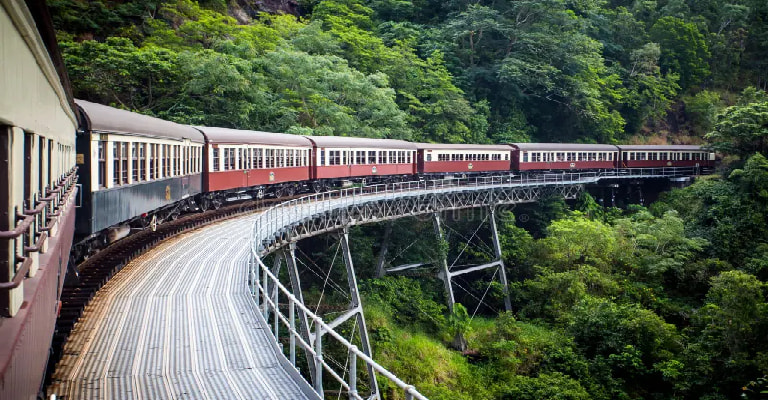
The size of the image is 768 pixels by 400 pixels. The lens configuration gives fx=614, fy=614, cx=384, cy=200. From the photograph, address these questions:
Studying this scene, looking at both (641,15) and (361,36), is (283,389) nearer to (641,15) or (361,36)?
(361,36)

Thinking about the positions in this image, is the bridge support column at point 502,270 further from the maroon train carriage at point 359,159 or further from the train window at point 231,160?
the train window at point 231,160

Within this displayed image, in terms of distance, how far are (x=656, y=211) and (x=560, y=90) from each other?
1361cm

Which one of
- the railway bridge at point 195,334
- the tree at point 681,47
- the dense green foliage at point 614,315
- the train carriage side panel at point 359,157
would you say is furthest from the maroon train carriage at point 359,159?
the tree at point 681,47

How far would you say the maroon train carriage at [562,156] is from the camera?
34969 mm

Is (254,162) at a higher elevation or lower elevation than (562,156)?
lower

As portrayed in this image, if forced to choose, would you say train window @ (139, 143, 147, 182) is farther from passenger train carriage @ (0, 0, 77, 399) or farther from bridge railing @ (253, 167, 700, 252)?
passenger train carriage @ (0, 0, 77, 399)

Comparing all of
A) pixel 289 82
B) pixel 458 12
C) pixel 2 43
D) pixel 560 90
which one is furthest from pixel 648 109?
pixel 2 43

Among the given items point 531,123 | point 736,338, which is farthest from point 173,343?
point 531,123

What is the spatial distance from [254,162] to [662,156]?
29.9 m

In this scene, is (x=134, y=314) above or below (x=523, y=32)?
below

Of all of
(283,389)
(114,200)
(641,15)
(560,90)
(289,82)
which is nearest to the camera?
(283,389)

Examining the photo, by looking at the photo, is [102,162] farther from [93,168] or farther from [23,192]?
[23,192]

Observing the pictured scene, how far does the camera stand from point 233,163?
20.3 meters

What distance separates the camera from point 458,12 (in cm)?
5050
